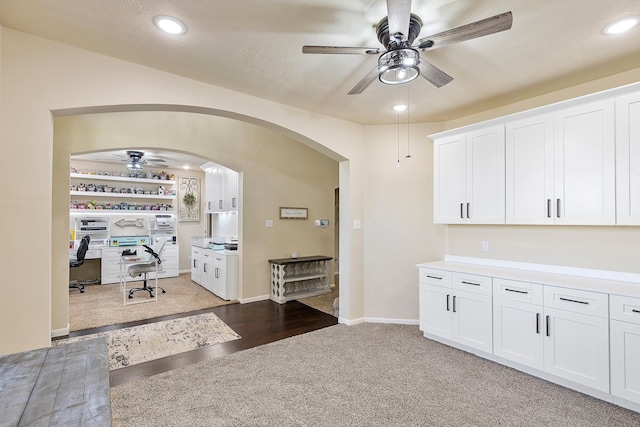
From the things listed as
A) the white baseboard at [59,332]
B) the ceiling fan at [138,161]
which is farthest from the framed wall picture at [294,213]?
the white baseboard at [59,332]

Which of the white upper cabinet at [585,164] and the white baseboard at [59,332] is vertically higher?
the white upper cabinet at [585,164]

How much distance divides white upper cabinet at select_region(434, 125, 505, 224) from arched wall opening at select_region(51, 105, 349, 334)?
1.24 m

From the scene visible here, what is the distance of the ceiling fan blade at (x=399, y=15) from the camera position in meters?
1.53

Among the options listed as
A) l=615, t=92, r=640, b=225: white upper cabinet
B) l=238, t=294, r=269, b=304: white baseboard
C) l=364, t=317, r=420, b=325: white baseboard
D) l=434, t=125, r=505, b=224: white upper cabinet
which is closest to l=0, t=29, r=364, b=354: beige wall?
l=434, t=125, r=505, b=224: white upper cabinet

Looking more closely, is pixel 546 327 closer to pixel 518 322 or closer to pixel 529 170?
pixel 518 322

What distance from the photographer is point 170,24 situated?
2043 millimetres

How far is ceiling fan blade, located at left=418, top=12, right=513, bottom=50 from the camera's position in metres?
1.55

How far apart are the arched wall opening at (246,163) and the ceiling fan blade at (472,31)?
6.76 ft

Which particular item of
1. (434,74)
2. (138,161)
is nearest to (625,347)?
(434,74)

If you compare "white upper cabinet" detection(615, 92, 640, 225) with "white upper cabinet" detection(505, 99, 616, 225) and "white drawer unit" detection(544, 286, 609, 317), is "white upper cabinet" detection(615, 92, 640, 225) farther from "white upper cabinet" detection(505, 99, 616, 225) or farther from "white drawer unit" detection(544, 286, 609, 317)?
"white drawer unit" detection(544, 286, 609, 317)

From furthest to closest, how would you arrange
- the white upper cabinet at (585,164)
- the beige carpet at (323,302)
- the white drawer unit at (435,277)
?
the beige carpet at (323,302) → the white drawer unit at (435,277) → the white upper cabinet at (585,164)

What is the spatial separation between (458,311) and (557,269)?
1.01 m

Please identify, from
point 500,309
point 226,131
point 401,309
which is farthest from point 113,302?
point 500,309

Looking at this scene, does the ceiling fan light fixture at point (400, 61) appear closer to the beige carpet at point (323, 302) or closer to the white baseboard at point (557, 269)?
the white baseboard at point (557, 269)
